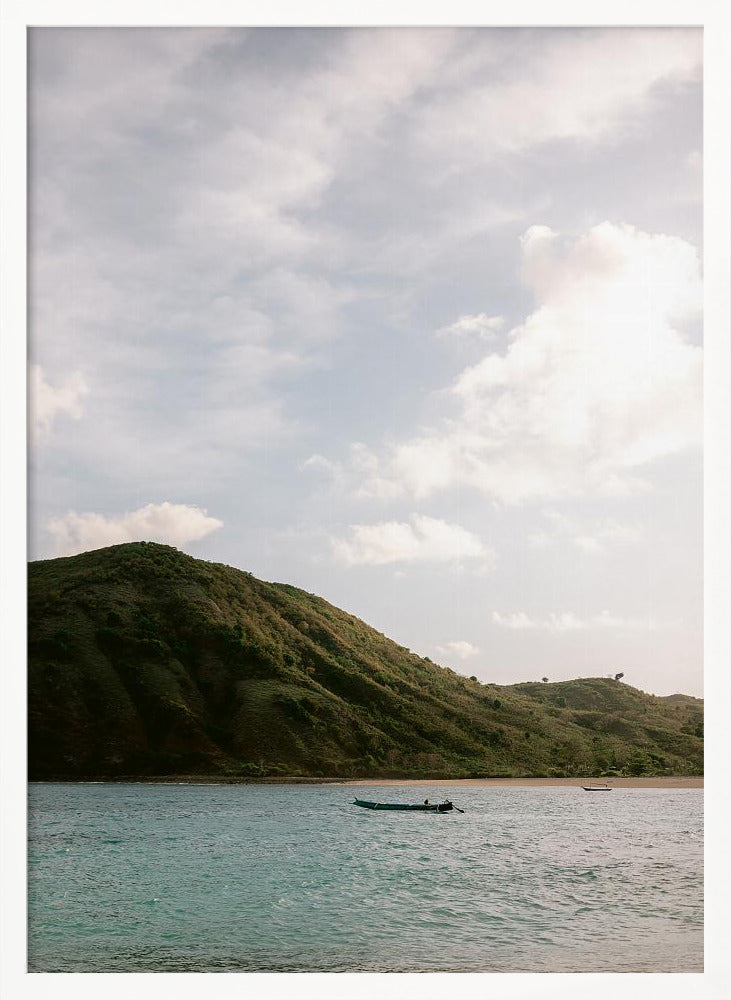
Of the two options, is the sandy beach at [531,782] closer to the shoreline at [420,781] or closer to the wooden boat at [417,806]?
the shoreline at [420,781]

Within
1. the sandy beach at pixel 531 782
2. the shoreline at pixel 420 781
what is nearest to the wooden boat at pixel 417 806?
the shoreline at pixel 420 781

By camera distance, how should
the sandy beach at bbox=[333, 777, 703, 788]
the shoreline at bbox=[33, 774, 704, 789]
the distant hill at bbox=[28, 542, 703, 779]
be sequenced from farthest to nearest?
the sandy beach at bbox=[333, 777, 703, 788] < the shoreline at bbox=[33, 774, 704, 789] < the distant hill at bbox=[28, 542, 703, 779]

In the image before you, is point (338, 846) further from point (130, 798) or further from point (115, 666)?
point (115, 666)

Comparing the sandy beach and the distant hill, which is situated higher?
the distant hill

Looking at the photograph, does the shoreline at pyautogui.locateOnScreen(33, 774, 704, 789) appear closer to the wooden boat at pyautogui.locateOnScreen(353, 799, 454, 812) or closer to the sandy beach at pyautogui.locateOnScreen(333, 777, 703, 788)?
the sandy beach at pyautogui.locateOnScreen(333, 777, 703, 788)

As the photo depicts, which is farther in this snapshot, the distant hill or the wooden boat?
the distant hill

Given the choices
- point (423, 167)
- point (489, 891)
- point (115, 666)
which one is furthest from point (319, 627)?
point (423, 167)

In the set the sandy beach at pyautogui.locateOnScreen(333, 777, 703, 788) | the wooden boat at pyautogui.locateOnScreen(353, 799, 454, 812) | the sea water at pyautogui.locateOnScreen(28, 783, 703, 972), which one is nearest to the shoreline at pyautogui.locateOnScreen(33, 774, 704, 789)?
the sandy beach at pyautogui.locateOnScreen(333, 777, 703, 788)
